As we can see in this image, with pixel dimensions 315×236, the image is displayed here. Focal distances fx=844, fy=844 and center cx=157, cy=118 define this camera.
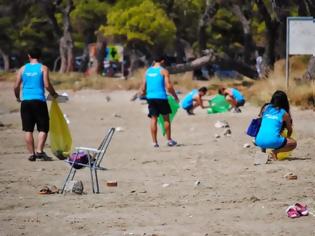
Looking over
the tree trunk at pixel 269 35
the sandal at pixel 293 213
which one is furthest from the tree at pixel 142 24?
the sandal at pixel 293 213

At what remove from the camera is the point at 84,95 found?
32.6 meters

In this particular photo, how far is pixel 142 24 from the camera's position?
41.8 metres

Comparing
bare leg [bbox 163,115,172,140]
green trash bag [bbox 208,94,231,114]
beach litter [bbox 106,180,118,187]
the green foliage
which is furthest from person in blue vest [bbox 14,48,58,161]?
the green foliage

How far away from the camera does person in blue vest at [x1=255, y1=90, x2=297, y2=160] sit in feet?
37.1

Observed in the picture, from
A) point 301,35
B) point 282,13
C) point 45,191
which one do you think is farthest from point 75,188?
point 282,13

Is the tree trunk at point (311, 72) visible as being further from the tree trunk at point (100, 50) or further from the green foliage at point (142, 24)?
the tree trunk at point (100, 50)

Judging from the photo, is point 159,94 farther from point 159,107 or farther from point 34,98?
point 34,98

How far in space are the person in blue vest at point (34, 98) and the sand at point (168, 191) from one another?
Result: 0.37 m

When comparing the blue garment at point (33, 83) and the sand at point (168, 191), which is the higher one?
the blue garment at point (33, 83)

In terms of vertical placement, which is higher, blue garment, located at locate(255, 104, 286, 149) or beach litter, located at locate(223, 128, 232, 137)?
blue garment, located at locate(255, 104, 286, 149)

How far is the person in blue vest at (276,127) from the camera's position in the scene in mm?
11305

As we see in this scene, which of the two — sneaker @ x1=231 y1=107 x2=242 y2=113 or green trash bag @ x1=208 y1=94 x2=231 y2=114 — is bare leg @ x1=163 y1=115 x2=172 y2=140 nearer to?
sneaker @ x1=231 y1=107 x2=242 y2=113

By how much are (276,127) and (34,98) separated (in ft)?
11.8

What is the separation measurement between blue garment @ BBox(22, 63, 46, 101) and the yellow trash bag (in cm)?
27
